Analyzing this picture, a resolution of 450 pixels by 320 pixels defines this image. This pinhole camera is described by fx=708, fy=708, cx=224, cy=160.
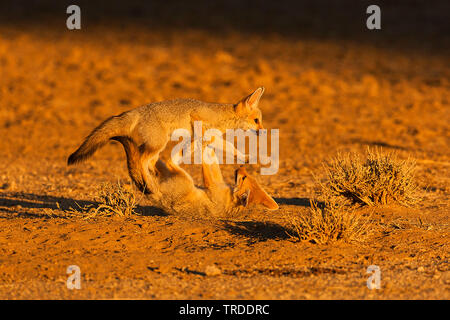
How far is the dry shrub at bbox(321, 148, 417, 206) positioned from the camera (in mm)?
8172

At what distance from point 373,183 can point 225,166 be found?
395 centimetres

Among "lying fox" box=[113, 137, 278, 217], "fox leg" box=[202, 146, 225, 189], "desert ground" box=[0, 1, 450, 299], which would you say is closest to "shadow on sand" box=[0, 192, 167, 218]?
"desert ground" box=[0, 1, 450, 299]

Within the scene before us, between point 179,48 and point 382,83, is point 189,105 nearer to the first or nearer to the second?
point 382,83

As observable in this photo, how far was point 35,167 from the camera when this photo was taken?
11.7m

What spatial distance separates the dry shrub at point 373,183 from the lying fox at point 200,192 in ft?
3.28

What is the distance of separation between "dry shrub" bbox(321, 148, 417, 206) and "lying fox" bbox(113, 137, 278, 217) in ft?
3.28

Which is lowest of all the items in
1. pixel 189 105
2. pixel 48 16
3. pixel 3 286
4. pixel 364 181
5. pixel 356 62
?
pixel 3 286

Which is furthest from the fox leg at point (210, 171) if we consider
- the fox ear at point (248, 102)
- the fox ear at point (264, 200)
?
the fox ear at point (248, 102)

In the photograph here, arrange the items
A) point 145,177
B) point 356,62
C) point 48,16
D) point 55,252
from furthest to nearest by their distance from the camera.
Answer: point 48,16 < point 356,62 < point 145,177 < point 55,252

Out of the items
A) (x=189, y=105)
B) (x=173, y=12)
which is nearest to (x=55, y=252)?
(x=189, y=105)

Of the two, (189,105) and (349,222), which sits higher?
(189,105)

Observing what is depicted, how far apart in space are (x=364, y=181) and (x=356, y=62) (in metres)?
13.2

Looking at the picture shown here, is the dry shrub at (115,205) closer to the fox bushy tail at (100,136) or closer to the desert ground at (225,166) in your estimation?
the desert ground at (225,166)

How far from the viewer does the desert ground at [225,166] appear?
6.01 m
